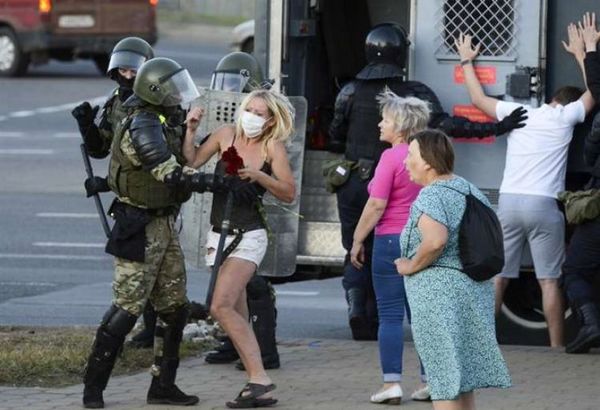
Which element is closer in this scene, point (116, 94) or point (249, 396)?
point (249, 396)

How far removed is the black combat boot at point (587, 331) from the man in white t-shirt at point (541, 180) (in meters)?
0.31

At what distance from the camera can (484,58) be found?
10.8 metres

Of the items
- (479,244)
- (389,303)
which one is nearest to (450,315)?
(479,244)

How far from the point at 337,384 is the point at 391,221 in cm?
108

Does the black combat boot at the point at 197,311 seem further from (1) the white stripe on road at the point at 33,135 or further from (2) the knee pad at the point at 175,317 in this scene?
(1) the white stripe on road at the point at 33,135

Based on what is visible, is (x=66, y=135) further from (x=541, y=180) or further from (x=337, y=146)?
(x=541, y=180)

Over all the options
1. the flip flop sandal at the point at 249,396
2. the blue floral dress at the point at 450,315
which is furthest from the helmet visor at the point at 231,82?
the blue floral dress at the point at 450,315

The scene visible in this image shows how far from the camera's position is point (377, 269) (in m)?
8.80

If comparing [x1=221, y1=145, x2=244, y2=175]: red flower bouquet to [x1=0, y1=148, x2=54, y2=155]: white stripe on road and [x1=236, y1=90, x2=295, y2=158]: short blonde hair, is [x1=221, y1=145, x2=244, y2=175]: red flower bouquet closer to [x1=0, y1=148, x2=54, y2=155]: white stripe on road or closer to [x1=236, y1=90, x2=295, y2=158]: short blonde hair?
[x1=236, y1=90, x2=295, y2=158]: short blonde hair

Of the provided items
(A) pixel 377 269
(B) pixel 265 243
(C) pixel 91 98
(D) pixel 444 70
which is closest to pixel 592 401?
(A) pixel 377 269

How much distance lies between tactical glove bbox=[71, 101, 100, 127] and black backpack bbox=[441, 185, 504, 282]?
3.05 m

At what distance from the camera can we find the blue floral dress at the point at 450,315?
736cm

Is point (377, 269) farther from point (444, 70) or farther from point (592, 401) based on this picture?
point (444, 70)

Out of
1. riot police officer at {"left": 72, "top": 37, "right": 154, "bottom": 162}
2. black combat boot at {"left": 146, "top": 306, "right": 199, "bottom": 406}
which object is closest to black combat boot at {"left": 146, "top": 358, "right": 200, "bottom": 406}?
black combat boot at {"left": 146, "top": 306, "right": 199, "bottom": 406}
